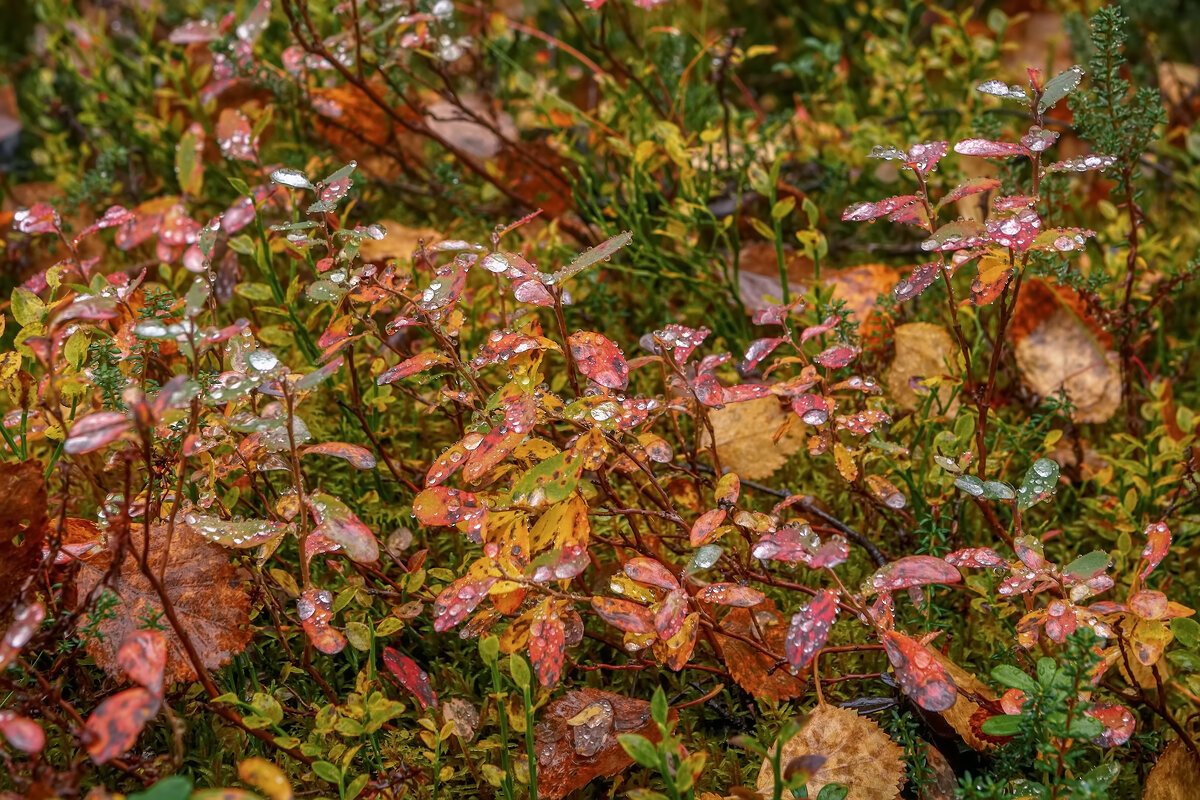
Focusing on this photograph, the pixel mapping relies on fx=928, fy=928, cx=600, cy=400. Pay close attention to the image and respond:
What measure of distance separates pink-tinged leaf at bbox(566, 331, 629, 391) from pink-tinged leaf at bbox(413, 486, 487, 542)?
10.0 inches

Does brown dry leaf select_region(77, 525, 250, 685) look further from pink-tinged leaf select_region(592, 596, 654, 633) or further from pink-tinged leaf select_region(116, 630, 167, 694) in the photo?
pink-tinged leaf select_region(592, 596, 654, 633)

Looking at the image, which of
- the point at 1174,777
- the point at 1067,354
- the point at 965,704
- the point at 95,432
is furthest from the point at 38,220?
the point at 1067,354

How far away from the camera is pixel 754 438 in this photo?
1.93 m

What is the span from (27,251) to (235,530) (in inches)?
61.8

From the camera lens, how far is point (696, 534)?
1355mm

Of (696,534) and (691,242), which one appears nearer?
(696,534)

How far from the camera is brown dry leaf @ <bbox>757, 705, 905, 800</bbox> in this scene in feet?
4.50

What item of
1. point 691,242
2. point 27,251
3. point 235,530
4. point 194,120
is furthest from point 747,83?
point 235,530

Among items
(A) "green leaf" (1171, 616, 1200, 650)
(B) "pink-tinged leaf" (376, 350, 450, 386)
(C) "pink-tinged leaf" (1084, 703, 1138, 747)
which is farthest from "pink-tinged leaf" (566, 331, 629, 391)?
(A) "green leaf" (1171, 616, 1200, 650)

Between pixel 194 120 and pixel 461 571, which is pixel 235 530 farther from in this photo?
pixel 194 120

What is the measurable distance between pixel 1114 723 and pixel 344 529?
3.46 feet

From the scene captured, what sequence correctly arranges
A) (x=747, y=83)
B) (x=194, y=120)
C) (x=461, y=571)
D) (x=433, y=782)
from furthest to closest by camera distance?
(x=747, y=83)
(x=194, y=120)
(x=461, y=571)
(x=433, y=782)

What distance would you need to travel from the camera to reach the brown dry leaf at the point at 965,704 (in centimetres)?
141

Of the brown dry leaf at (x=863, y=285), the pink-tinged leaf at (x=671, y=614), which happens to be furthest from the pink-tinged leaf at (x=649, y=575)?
the brown dry leaf at (x=863, y=285)
